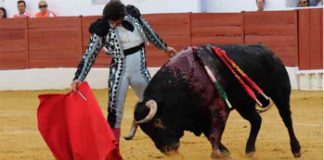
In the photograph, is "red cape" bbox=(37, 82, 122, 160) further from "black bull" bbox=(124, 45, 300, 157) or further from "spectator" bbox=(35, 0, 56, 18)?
"spectator" bbox=(35, 0, 56, 18)

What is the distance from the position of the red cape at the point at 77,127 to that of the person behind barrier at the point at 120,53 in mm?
119

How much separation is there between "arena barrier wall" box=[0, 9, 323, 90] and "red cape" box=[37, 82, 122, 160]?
6.95 m

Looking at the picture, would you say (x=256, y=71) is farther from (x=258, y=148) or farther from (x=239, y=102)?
(x=258, y=148)

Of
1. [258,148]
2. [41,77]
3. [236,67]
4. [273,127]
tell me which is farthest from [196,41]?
[236,67]

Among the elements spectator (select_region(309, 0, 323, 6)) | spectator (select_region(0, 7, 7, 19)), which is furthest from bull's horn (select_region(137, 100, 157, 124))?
spectator (select_region(0, 7, 7, 19))

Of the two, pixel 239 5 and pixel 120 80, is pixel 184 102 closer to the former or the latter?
pixel 120 80

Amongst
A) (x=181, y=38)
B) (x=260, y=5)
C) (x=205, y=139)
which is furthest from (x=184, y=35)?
(x=205, y=139)

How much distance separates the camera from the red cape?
18.7 feet

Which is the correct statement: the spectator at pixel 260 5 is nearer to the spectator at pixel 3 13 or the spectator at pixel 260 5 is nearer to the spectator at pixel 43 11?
the spectator at pixel 43 11

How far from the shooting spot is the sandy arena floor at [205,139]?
6680 mm

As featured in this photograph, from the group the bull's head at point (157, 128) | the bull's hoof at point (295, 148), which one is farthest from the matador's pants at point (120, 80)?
the bull's hoof at point (295, 148)

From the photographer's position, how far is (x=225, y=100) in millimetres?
5781

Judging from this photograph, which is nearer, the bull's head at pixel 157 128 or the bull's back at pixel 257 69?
the bull's head at pixel 157 128

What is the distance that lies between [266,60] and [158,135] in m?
1.09
